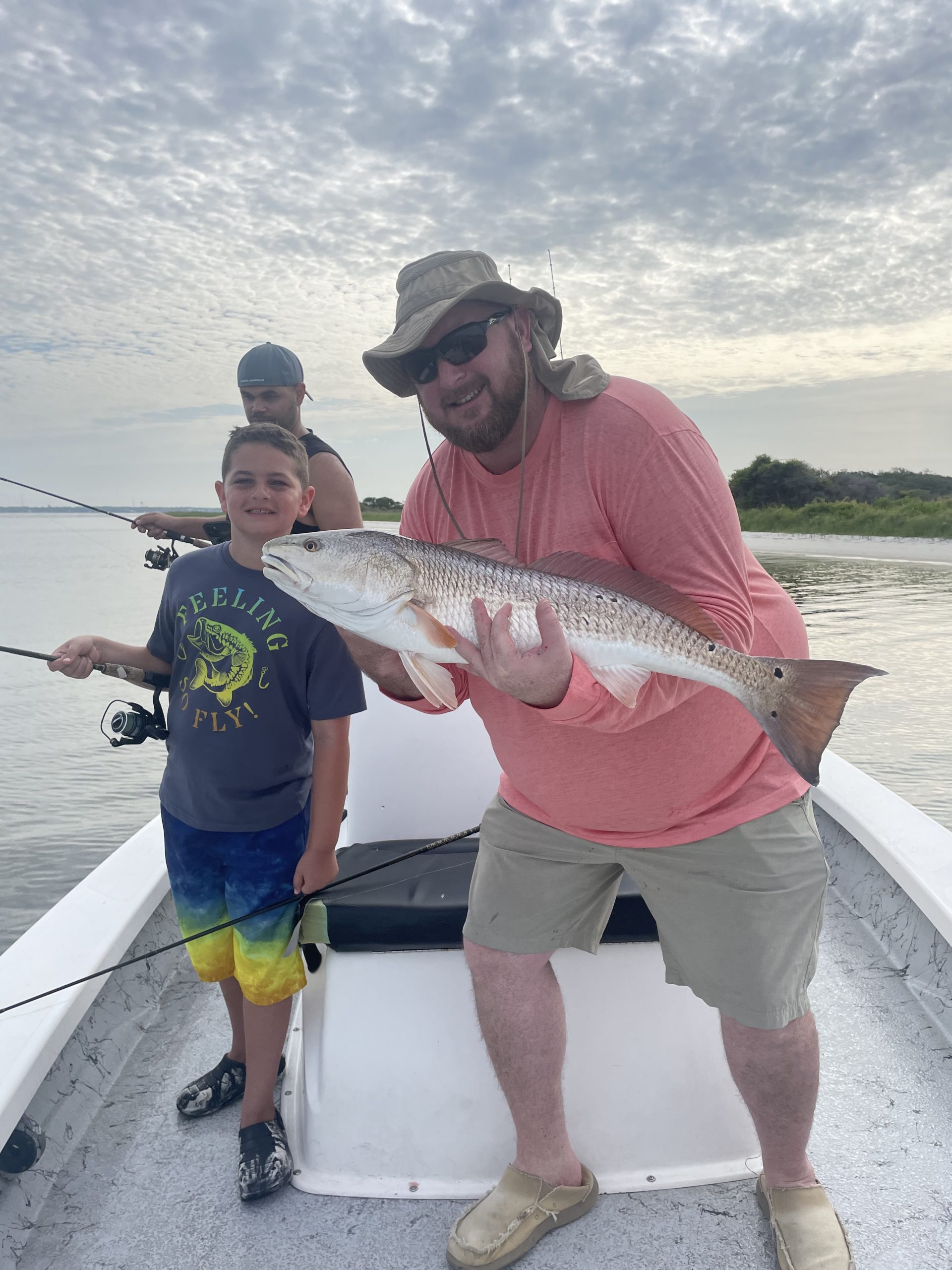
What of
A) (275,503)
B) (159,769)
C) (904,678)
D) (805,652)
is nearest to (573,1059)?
(805,652)

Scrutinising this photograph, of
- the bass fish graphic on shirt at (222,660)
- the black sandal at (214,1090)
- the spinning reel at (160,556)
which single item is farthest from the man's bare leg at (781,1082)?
the spinning reel at (160,556)

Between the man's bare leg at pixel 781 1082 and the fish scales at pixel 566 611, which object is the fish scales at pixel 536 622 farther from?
the man's bare leg at pixel 781 1082

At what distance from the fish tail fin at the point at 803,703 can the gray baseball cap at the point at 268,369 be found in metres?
2.84

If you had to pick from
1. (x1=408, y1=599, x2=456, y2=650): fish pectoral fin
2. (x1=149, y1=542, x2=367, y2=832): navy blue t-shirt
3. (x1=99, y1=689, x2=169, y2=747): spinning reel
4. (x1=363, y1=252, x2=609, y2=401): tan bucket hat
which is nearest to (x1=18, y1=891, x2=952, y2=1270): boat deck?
(x1=149, y1=542, x2=367, y2=832): navy blue t-shirt

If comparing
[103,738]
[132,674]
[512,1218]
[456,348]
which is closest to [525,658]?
[456,348]

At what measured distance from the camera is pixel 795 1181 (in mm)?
1963

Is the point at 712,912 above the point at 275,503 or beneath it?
beneath

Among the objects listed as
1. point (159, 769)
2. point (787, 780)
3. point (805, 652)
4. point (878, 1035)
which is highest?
point (805, 652)

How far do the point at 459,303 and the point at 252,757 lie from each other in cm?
138

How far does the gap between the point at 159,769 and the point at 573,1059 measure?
7.71 metres

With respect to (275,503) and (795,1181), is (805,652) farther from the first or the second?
(275,503)

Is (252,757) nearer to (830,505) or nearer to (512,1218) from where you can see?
(512,1218)

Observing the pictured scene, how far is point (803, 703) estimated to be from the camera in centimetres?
166

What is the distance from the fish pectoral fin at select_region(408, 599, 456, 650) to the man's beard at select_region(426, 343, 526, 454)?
0.49m
